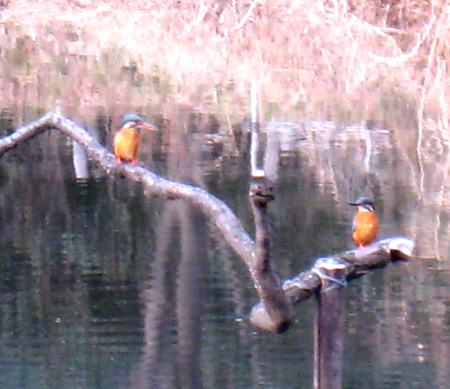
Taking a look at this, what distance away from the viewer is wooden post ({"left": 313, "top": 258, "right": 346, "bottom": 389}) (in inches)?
99.7

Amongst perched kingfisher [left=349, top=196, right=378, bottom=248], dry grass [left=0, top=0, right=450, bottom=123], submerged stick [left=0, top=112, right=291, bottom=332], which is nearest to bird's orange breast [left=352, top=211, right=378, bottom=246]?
perched kingfisher [left=349, top=196, right=378, bottom=248]

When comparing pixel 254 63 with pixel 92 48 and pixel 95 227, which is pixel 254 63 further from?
pixel 95 227

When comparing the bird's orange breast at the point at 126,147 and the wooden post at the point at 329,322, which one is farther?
the bird's orange breast at the point at 126,147

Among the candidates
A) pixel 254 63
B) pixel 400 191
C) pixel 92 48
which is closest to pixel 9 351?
pixel 400 191

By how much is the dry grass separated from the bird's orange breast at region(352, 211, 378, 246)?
6.24m

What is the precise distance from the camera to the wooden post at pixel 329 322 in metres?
2.53

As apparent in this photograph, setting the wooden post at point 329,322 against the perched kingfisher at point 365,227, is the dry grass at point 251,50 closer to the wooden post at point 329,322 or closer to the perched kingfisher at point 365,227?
the perched kingfisher at point 365,227

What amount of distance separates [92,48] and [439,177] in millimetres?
6616

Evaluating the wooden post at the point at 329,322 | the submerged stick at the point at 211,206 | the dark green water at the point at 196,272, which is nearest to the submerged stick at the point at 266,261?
the submerged stick at the point at 211,206

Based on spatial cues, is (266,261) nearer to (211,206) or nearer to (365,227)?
(211,206)

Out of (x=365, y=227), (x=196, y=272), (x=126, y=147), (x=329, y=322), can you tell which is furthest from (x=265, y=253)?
(x=196, y=272)

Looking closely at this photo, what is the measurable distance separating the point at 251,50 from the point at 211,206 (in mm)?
10520

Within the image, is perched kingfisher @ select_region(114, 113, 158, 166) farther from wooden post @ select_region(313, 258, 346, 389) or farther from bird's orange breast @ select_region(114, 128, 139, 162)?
wooden post @ select_region(313, 258, 346, 389)

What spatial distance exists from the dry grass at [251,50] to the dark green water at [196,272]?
1756mm
